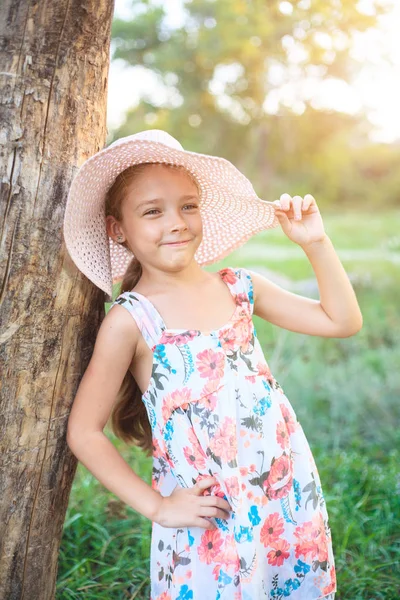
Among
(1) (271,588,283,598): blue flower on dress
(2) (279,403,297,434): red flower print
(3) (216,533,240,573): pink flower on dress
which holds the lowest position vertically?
(1) (271,588,283,598): blue flower on dress

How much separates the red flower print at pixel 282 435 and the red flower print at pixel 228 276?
46 centimetres

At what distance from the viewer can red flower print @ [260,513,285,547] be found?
1678mm

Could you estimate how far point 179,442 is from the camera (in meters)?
1.67

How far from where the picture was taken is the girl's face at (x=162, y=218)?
5.52 feet

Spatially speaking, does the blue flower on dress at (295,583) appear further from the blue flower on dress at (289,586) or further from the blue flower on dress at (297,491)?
the blue flower on dress at (297,491)

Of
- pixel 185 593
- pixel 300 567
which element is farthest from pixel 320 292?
pixel 185 593

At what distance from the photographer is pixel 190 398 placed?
1.64 meters

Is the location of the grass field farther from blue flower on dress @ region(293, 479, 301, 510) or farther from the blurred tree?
the blurred tree

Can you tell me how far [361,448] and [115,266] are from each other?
7.52 feet

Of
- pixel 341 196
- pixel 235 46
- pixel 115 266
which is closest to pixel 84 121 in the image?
pixel 115 266

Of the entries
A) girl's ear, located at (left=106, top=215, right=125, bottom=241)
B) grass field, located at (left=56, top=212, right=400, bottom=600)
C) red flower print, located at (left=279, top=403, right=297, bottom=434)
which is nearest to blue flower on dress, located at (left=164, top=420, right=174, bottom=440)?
red flower print, located at (left=279, top=403, right=297, bottom=434)

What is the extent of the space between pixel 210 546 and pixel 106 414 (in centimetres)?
46

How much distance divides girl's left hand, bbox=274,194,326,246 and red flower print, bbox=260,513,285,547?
0.81 meters

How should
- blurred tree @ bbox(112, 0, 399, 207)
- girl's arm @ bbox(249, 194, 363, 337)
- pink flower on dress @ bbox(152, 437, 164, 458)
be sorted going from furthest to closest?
blurred tree @ bbox(112, 0, 399, 207) → girl's arm @ bbox(249, 194, 363, 337) → pink flower on dress @ bbox(152, 437, 164, 458)
